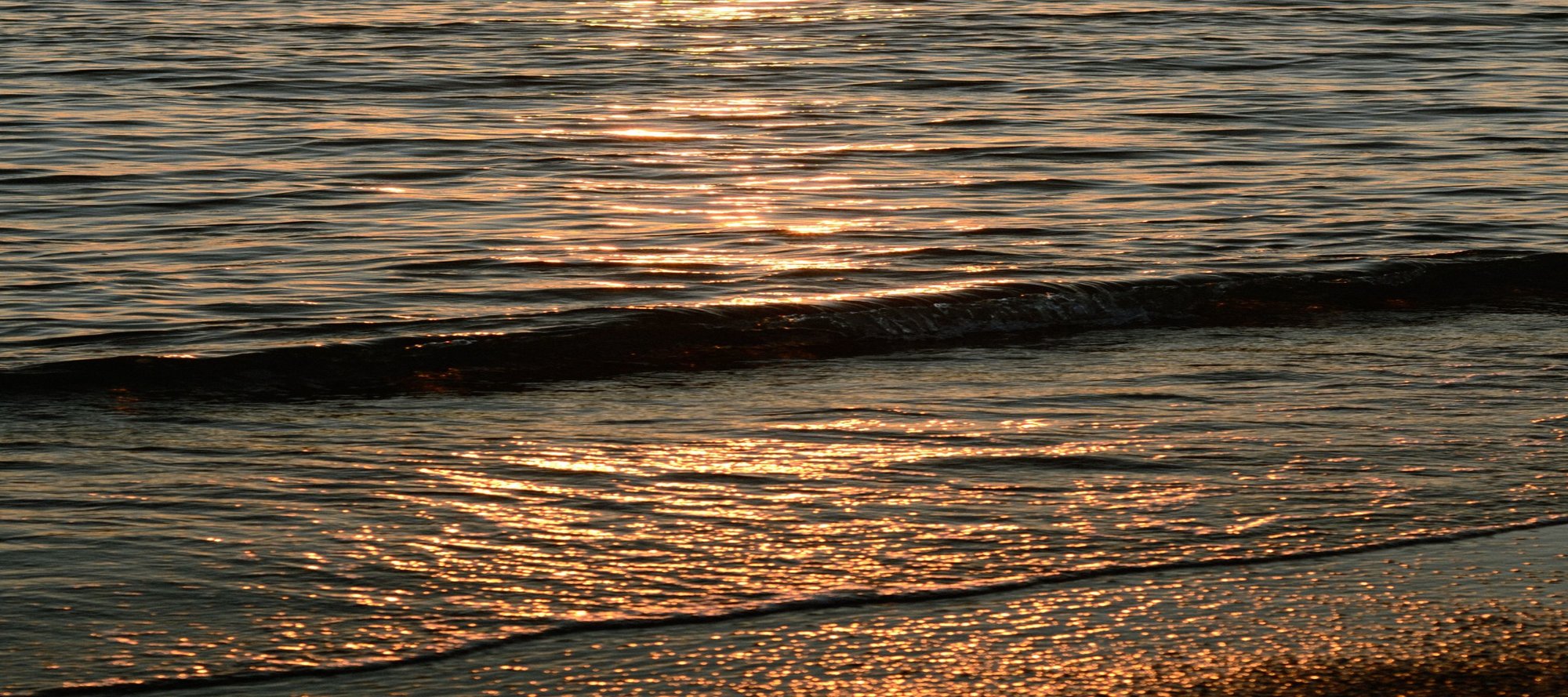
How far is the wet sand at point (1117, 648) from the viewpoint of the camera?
12.4ft

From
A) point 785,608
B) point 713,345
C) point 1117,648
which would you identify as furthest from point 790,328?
point 1117,648

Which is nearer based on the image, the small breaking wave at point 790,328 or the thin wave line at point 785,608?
the thin wave line at point 785,608

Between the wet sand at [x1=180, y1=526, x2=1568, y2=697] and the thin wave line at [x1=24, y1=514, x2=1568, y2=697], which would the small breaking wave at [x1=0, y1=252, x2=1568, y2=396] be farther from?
the wet sand at [x1=180, y1=526, x2=1568, y2=697]

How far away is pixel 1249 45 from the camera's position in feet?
61.9

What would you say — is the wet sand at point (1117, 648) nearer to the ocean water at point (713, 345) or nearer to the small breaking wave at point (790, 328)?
the ocean water at point (713, 345)

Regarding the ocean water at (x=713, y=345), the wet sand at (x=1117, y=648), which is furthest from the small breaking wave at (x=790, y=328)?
the wet sand at (x=1117, y=648)

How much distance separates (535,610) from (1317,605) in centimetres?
154

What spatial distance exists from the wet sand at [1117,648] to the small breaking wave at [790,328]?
2.77 metres

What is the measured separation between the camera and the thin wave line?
380 centimetres

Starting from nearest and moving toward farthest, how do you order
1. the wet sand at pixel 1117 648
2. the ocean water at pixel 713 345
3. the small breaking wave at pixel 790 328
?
the wet sand at pixel 1117 648 < the ocean water at pixel 713 345 < the small breaking wave at pixel 790 328

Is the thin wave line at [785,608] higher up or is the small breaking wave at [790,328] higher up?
the thin wave line at [785,608]

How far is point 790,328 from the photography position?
7.65 meters

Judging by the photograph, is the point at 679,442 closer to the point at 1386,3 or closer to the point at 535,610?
the point at 535,610

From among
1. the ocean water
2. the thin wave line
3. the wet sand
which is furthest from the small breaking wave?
the wet sand
